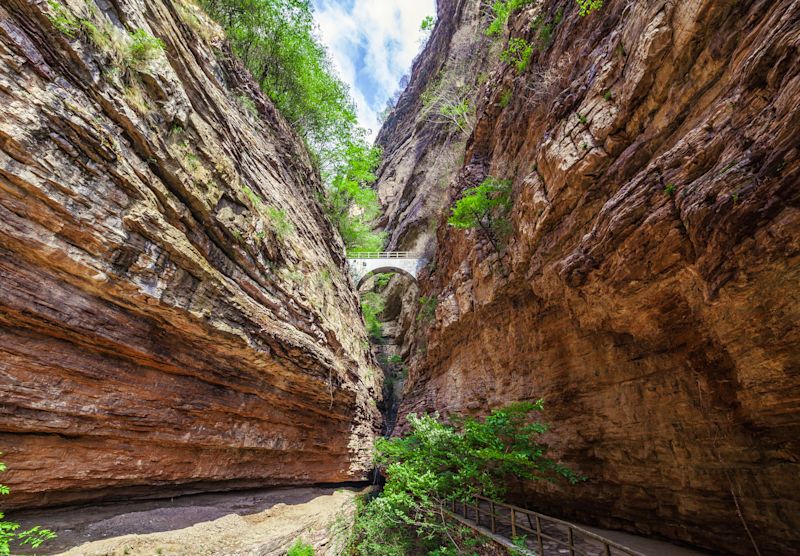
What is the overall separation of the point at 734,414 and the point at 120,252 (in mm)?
10085

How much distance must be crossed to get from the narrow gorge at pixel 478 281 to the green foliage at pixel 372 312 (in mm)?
13760

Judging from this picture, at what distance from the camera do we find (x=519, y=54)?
472 inches

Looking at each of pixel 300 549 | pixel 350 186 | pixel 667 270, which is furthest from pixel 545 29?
pixel 300 549

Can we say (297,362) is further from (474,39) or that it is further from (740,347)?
(474,39)

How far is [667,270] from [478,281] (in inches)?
261

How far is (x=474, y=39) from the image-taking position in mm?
23906

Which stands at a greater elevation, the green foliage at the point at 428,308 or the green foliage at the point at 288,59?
the green foliage at the point at 288,59

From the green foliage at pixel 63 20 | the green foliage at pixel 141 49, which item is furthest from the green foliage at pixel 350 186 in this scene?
the green foliage at pixel 63 20

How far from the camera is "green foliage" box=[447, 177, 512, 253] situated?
1091cm

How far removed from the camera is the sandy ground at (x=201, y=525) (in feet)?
17.8

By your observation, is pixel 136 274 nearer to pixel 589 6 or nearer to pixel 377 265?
pixel 589 6

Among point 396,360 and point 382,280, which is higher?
point 382,280

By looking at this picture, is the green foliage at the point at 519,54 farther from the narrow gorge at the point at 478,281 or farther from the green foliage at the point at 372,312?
the green foliage at the point at 372,312

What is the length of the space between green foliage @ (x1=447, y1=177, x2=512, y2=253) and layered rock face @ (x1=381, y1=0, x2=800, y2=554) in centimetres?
122
